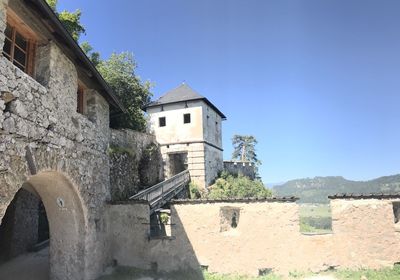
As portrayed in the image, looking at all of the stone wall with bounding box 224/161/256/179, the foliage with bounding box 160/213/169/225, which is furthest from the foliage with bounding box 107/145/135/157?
the stone wall with bounding box 224/161/256/179

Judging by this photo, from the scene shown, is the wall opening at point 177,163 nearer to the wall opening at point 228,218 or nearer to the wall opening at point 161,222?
the wall opening at point 161,222

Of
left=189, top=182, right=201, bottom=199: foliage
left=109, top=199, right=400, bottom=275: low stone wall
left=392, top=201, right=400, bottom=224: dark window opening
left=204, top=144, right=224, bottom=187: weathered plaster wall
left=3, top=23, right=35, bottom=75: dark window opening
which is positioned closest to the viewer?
left=3, top=23, right=35, bottom=75: dark window opening

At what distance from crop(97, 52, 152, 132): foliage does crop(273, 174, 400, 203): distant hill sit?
146ft

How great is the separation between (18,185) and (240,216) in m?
6.72

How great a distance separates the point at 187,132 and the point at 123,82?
5.44 m

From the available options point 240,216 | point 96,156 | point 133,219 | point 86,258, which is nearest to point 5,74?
point 96,156

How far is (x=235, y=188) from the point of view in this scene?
22.4m

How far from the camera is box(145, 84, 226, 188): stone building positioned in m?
22.1

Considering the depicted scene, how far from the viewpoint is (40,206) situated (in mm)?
14828

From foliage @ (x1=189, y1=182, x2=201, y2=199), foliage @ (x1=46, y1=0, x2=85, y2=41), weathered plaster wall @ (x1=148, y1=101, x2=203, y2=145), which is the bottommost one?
foliage @ (x1=189, y1=182, x2=201, y2=199)

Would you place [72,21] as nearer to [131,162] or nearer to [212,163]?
[131,162]

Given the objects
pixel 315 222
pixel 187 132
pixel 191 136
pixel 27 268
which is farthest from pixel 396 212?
pixel 315 222

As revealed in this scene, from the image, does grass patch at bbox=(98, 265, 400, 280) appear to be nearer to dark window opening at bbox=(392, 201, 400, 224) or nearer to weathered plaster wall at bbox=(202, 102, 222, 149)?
dark window opening at bbox=(392, 201, 400, 224)

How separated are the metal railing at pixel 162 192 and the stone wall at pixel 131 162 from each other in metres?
1.10
